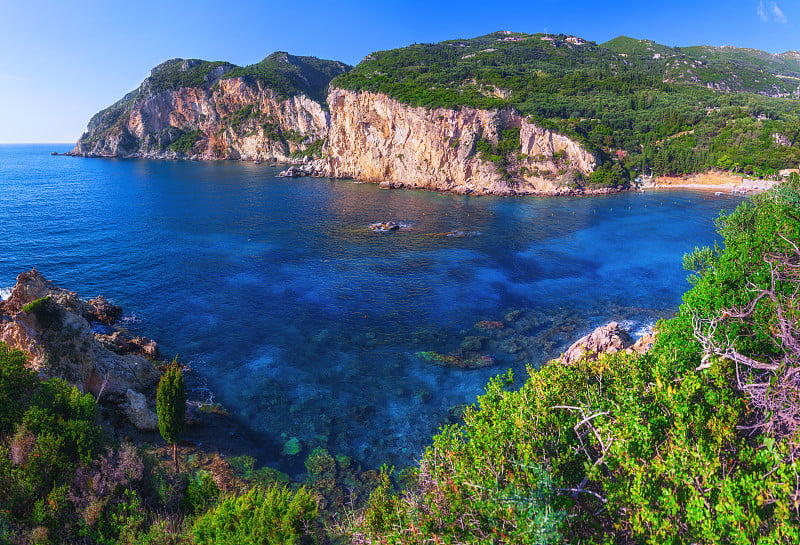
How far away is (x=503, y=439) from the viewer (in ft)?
39.1

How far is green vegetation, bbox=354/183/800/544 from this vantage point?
9.06 metres

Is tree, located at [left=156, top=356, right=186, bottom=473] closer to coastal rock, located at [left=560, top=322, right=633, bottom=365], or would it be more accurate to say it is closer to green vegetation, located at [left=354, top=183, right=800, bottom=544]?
green vegetation, located at [left=354, top=183, right=800, bottom=544]

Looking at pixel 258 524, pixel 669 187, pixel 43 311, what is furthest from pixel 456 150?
pixel 258 524

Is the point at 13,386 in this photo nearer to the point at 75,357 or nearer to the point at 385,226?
the point at 75,357

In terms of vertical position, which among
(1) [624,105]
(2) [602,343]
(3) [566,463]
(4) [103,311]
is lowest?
(2) [602,343]

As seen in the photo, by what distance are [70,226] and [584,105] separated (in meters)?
157

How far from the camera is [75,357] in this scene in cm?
Answer: 2303

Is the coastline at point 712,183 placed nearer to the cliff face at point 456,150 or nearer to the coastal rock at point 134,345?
the cliff face at point 456,150

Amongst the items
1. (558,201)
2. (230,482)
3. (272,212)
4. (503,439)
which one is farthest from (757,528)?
(558,201)

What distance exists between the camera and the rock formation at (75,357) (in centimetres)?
2170

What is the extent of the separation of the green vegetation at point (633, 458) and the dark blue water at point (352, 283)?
1232 cm

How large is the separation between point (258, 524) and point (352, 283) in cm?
3740

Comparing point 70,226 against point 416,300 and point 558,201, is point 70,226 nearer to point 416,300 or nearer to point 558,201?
point 416,300

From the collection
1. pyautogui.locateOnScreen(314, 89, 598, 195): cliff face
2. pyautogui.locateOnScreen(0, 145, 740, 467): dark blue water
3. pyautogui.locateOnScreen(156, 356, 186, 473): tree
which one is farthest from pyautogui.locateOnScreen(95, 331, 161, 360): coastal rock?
pyautogui.locateOnScreen(314, 89, 598, 195): cliff face
